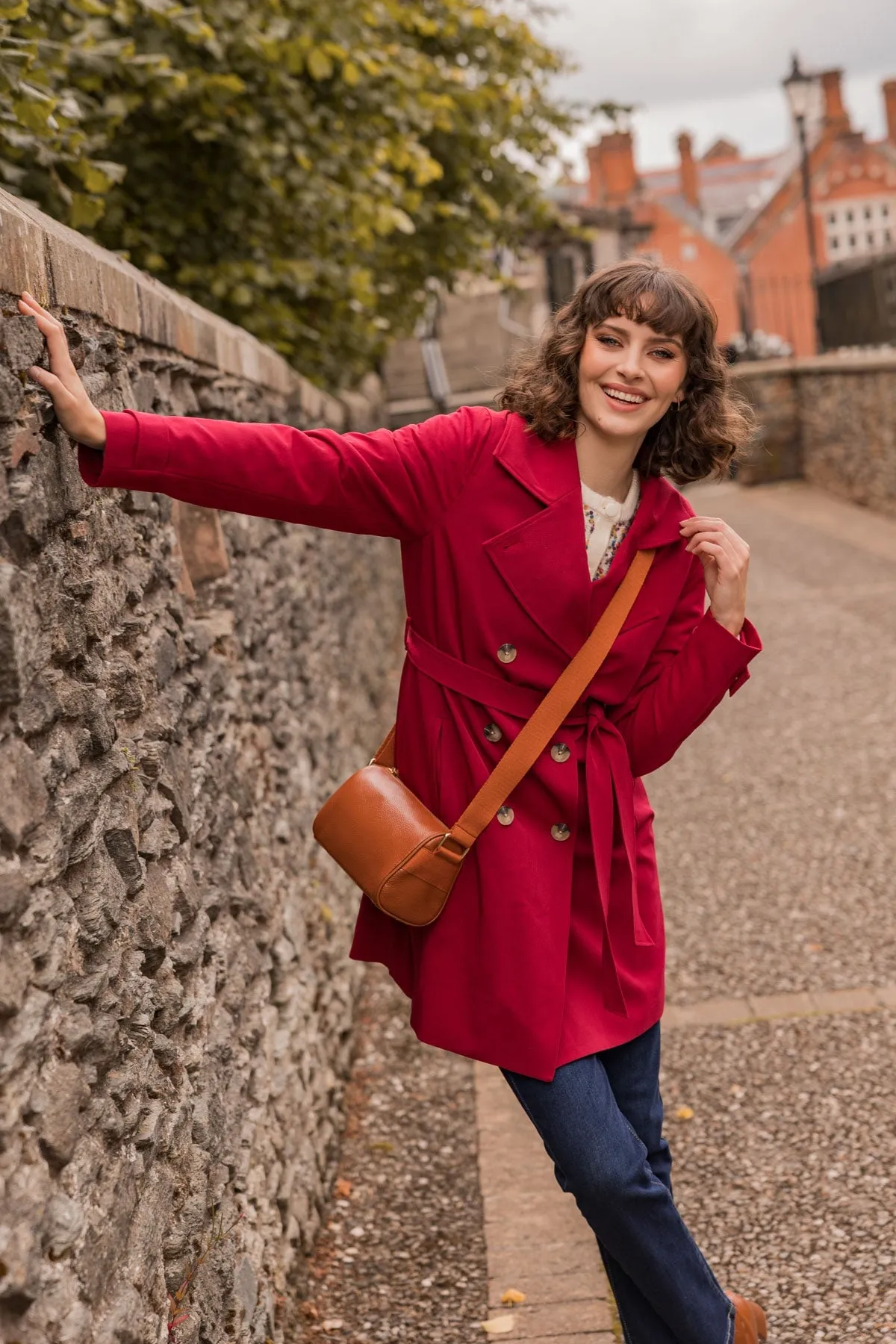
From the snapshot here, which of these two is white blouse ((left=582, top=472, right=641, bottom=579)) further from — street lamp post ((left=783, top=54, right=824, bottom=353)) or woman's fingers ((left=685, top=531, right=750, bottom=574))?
street lamp post ((left=783, top=54, right=824, bottom=353))

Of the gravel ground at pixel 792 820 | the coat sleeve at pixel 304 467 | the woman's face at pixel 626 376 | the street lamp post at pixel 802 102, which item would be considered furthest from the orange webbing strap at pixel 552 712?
the street lamp post at pixel 802 102

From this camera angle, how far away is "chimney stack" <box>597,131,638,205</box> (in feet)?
147

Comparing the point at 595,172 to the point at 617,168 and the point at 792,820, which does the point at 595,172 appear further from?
the point at 792,820

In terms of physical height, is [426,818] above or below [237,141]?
below

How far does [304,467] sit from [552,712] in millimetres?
588

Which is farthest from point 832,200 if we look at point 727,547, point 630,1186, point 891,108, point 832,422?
point 630,1186

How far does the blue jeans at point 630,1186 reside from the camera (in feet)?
7.79

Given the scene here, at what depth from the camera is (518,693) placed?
2.54 meters

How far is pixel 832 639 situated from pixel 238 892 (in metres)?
7.40

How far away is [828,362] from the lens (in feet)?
58.4

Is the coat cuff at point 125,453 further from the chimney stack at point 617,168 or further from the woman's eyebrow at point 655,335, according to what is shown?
the chimney stack at point 617,168

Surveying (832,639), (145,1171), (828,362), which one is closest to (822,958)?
(145,1171)

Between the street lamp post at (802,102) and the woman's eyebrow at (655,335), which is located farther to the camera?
the street lamp post at (802,102)

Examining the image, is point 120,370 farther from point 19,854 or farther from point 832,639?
point 832,639
